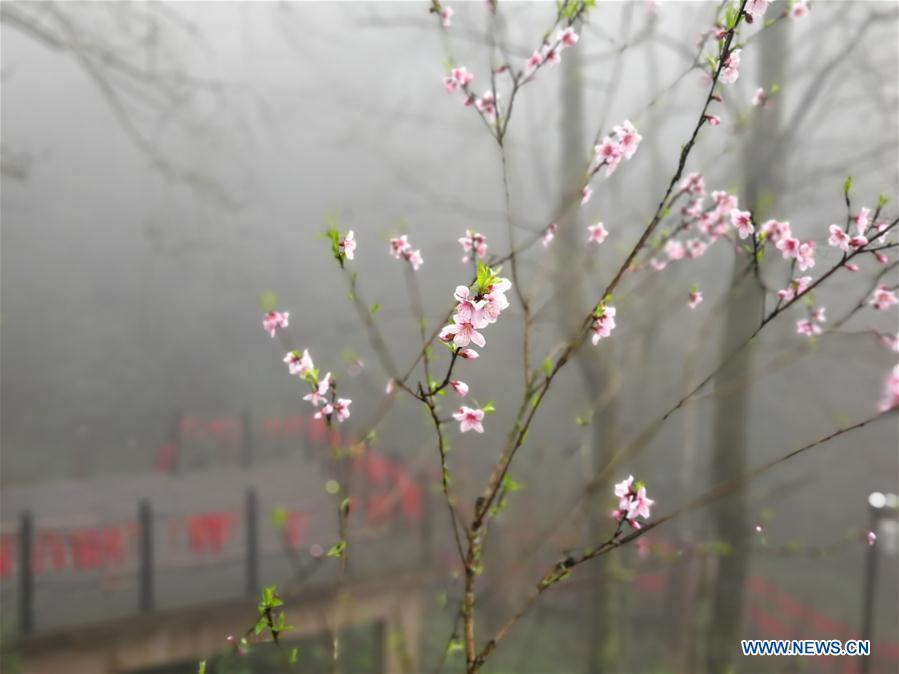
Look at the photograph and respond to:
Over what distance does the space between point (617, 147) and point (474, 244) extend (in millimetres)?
571

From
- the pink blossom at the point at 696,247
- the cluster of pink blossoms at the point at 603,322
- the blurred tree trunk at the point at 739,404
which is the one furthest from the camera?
the blurred tree trunk at the point at 739,404

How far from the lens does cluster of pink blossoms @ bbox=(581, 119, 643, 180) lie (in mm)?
1888

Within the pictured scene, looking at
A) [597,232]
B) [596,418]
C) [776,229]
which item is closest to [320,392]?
[597,232]

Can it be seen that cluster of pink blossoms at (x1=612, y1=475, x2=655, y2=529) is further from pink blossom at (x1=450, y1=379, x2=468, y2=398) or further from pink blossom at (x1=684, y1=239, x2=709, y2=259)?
pink blossom at (x1=684, y1=239, x2=709, y2=259)

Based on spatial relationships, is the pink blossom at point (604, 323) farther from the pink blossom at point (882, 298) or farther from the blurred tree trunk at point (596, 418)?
the blurred tree trunk at point (596, 418)

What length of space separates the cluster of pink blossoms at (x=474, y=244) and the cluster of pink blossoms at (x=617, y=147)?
41 cm

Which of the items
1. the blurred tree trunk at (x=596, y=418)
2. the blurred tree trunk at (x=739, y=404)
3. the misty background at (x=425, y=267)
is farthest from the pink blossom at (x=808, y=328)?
the blurred tree trunk at (x=596, y=418)

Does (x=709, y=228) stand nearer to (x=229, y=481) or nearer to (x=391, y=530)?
(x=391, y=530)

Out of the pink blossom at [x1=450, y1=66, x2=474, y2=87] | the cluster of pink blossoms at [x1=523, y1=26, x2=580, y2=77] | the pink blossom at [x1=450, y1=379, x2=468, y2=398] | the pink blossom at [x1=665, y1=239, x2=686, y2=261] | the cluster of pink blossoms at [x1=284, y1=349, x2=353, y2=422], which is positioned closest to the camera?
the pink blossom at [x1=450, y1=379, x2=468, y2=398]

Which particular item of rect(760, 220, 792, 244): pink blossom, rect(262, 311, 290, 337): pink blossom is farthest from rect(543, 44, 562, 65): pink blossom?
rect(262, 311, 290, 337): pink blossom

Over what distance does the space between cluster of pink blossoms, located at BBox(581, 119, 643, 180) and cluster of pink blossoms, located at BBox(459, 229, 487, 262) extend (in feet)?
1.33

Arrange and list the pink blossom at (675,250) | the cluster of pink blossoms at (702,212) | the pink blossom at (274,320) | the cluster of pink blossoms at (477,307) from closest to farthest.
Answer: the cluster of pink blossoms at (477,307), the pink blossom at (274,320), the cluster of pink blossoms at (702,212), the pink blossom at (675,250)

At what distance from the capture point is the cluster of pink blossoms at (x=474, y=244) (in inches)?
86.5

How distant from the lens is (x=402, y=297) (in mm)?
19938
